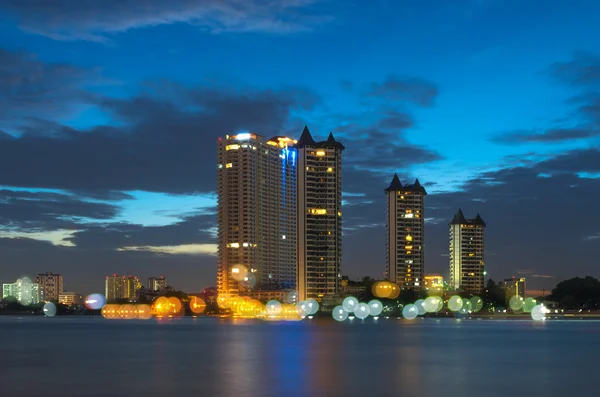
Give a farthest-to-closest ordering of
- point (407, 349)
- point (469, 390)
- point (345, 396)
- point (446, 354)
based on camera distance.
A: point (407, 349), point (446, 354), point (469, 390), point (345, 396)

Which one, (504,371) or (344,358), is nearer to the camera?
(504,371)

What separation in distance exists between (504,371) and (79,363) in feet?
108

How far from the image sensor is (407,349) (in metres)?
85.2

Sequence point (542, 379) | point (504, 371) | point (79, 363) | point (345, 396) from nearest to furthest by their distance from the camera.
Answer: point (345, 396), point (542, 379), point (504, 371), point (79, 363)

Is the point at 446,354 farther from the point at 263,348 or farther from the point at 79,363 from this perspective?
the point at 79,363

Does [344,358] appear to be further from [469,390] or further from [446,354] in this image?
[469,390]

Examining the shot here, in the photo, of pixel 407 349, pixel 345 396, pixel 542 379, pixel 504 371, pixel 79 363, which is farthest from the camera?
pixel 407 349

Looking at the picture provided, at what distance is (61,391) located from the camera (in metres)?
47.8

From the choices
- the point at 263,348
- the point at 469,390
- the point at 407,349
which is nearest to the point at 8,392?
the point at 469,390

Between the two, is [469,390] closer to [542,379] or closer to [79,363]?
[542,379]

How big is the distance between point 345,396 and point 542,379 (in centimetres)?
1678

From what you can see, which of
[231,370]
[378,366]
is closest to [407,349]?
[378,366]

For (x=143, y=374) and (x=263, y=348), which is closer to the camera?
(x=143, y=374)

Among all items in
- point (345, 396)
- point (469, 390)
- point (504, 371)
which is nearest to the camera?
point (345, 396)
